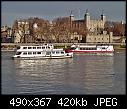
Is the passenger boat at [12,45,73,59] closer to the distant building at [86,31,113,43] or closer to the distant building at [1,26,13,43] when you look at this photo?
the distant building at [86,31,113,43]

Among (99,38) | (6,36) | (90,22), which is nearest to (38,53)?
(99,38)

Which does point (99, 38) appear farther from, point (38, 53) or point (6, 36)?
point (38, 53)

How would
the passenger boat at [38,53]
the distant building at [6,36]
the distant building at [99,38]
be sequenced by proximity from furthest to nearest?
the distant building at [6,36], the distant building at [99,38], the passenger boat at [38,53]

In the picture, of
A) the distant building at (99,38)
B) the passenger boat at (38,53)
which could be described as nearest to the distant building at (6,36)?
the distant building at (99,38)

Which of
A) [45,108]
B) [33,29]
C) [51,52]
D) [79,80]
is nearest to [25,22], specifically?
[33,29]

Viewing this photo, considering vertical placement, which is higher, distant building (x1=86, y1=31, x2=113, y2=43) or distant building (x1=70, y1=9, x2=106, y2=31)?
distant building (x1=70, y1=9, x2=106, y2=31)

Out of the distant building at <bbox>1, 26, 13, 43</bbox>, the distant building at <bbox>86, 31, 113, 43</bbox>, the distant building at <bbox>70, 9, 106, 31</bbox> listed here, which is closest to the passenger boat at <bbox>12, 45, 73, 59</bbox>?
the distant building at <bbox>86, 31, 113, 43</bbox>

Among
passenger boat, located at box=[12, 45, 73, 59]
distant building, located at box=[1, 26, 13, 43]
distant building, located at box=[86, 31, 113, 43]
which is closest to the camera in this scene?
passenger boat, located at box=[12, 45, 73, 59]

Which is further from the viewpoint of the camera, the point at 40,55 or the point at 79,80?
the point at 40,55

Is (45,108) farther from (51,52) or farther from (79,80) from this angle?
(51,52)

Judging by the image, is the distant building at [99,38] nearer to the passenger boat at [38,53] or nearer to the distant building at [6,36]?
the distant building at [6,36]

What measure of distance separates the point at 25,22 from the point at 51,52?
1629 cm

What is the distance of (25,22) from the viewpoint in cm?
3253

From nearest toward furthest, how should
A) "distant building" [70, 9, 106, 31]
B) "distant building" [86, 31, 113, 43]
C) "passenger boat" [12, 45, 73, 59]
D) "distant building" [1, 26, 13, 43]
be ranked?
"passenger boat" [12, 45, 73, 59]
"distant building" [86, 31, 113, 43]
"distant building" [1, 26, 13, 43]
"distant building" [70, 9, 106, 31]
